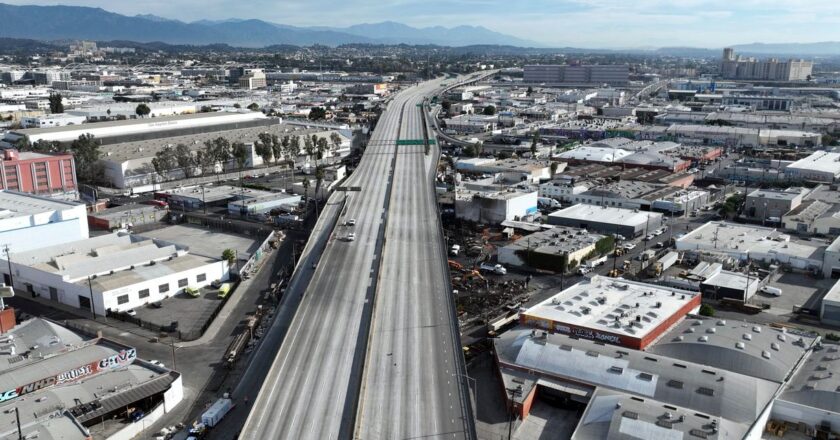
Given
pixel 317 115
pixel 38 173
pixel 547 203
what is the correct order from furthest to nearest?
pixel 317 115 < pixel 38 173 < pixel 547 203

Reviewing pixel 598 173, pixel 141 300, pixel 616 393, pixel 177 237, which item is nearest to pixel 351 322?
pixel 616 393

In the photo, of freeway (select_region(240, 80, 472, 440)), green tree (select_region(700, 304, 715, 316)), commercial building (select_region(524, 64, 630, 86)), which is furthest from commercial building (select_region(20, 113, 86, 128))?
commercial building (select_region(524, 64, 630, 86))

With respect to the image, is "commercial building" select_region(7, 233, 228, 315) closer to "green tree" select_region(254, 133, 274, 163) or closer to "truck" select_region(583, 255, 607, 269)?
"truck" select_region(583, 255, 607, 269)

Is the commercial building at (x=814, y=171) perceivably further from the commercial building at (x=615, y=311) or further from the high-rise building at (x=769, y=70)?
the high-rise building at (x=769, y=70)

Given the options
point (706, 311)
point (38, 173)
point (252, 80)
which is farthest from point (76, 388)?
point (252, 80)

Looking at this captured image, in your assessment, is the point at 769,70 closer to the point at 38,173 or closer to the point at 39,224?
the point at 38,173

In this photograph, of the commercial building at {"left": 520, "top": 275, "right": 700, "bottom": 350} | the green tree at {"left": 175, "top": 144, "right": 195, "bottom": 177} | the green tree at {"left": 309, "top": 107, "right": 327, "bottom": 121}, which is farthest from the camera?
the green tree at {"left": 309, "top": 107, "right": 327, "bottom": 121}
